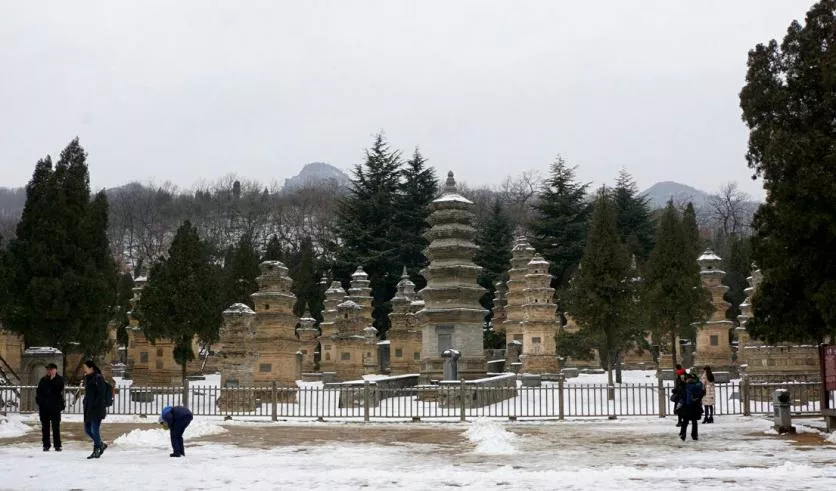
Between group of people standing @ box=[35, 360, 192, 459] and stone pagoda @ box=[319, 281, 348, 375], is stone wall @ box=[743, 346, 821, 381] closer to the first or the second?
group of people standing @ box=[35, 360, 192, 459]

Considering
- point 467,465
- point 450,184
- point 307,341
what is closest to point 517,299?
point 307,341

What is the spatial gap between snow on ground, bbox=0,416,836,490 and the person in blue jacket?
0.96 feet

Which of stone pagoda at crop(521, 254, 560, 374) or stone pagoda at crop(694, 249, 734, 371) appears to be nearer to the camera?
stone pagoda at crop(694, 249, 734, 371)

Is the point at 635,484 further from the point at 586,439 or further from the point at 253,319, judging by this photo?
the point at 253,319

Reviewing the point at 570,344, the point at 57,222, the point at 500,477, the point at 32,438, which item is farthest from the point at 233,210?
the point at 500,477

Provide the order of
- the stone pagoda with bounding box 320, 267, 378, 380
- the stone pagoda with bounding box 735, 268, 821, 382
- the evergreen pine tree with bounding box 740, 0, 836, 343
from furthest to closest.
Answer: the stone pagoda with bounding box 320, 267, 378, 380, the stone pagoda with bounding box 735, 268, 821, 382, the evergreen pine tree with bounding box 740, 0, 836, 343

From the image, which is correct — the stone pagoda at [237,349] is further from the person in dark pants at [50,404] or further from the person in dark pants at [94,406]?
the person in dark pants at [94,406]

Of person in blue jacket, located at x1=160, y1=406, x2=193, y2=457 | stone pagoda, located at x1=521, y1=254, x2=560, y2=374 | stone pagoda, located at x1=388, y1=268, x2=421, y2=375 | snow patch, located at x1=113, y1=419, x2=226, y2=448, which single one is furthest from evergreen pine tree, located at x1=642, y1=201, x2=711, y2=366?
person in blue jacket, located at x1=160, y1=406, x2=193, y2=457

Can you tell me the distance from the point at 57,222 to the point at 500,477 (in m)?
24.2

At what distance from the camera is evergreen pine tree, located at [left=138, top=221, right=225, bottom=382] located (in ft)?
120

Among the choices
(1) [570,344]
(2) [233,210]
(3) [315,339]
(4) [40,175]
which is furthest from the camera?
(2) [233,210]

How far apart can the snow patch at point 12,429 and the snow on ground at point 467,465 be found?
2664 millimetres

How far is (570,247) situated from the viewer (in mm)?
64125

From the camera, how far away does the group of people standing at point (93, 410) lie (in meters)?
14.6
